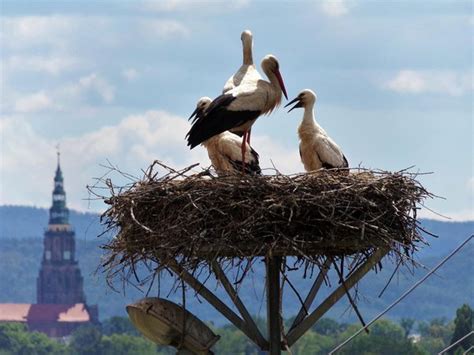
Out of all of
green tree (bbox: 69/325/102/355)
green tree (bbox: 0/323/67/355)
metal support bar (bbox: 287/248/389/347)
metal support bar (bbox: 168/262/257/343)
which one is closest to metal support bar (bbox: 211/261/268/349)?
metal support bar (bbox: 168/262/257/343)

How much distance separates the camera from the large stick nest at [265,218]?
50.5 ft

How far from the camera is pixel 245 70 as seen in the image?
17922 millimetres

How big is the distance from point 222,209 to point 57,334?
560 feet

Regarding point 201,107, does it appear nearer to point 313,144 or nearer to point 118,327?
point 313,144

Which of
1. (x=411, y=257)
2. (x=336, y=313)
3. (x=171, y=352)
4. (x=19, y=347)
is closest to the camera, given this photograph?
(x=411, y=257)

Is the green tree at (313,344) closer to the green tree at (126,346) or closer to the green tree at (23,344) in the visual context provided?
the green tree at (126,346)

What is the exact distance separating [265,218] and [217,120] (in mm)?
2182

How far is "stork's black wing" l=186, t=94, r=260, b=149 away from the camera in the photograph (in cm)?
1736

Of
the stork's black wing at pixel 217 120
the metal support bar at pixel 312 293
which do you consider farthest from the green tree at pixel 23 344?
the metal support bar at pixel 312 293

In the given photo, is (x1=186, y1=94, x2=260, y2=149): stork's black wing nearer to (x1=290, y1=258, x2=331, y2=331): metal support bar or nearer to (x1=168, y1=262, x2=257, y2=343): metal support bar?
(x1=290, y1=258, x2=331, y2=331): metal support bar

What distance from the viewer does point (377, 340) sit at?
76.7m

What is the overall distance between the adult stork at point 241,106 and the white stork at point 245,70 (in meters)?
0.14

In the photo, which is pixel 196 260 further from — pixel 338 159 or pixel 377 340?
pixel 377 340

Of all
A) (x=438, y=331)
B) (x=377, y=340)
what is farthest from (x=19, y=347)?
(x=377, y=340)
